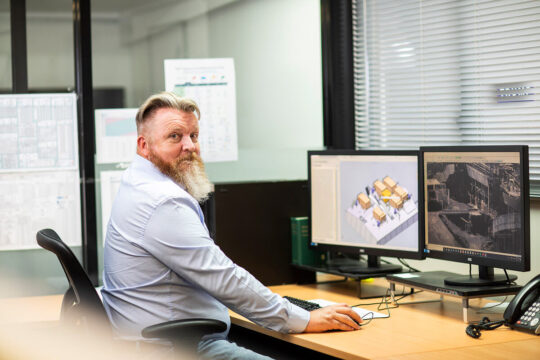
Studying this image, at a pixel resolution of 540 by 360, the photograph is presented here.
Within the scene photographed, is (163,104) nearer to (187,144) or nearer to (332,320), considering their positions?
(187,144)

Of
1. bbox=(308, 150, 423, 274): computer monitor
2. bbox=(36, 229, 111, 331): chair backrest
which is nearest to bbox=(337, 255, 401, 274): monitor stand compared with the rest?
bbox=(308, 150, 423, 274): computer monitor

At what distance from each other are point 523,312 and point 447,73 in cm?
119

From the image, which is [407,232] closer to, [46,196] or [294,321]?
[294,321]

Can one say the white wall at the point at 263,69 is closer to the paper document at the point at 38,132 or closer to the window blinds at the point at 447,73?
the window blinds at the point at 447,73

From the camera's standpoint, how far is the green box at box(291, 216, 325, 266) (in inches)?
108

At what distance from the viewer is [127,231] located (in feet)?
→ 6.24

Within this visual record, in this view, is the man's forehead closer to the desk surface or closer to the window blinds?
the desk surface

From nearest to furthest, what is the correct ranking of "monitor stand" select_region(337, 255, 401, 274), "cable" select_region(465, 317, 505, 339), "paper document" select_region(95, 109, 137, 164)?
"cable" select_region(465, 317, 505, 339), "monitor stand" select_region(337, 255, 401, 274), "paper document" select_region(95, 109, 137, 164)

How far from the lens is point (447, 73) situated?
2.71m

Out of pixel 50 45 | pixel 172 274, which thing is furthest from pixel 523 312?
pixel 50 45

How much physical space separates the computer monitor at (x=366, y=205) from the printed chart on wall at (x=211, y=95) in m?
0.55

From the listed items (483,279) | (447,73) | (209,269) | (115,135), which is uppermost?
(447,73)

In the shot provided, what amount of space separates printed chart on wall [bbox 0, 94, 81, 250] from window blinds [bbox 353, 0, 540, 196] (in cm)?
142

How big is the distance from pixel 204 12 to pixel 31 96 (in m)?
0.90
